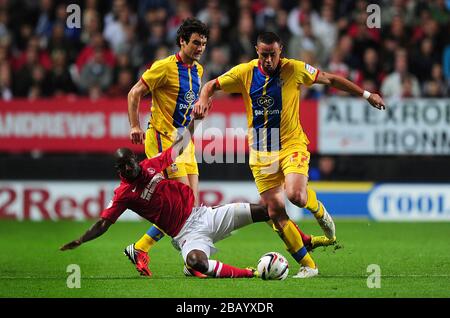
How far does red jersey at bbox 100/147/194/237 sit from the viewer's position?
8.95 metres

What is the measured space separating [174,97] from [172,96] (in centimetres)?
2

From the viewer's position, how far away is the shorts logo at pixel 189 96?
10008mm

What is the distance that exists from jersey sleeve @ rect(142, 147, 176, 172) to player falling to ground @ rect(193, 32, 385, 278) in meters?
0.63

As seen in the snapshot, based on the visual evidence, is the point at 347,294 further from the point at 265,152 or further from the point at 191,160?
the point at 191,160

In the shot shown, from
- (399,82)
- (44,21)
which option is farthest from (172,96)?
(44,21)

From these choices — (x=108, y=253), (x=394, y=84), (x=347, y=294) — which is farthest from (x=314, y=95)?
(x=347, y=294)

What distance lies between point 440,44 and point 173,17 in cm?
467

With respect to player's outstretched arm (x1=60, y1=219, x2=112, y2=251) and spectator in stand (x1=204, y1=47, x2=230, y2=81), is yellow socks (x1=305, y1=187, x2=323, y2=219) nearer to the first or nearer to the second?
player's outstretched arm (x1=60, y1=219, x2=112, y2=251)

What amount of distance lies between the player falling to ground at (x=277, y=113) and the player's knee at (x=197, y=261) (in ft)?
2.72

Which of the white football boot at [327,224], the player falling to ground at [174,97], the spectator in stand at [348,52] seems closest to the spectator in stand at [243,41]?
the spectator in stand at [348,52]

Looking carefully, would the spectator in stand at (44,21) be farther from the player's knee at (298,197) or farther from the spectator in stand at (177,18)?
the player's knee at (298,197)

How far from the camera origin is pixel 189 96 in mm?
10016

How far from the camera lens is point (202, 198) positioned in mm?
15914

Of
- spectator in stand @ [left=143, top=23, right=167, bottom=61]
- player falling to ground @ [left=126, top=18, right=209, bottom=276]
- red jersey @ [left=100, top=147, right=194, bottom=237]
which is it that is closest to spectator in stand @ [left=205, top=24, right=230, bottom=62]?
spectator in stand @ [left=143, top=23, right=167, bottom=61]
